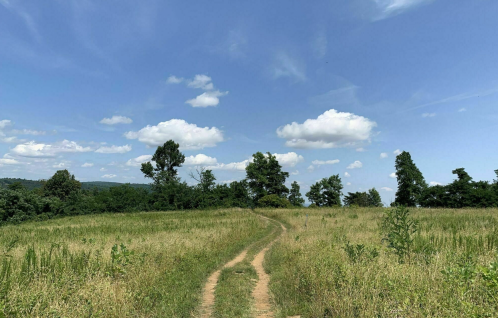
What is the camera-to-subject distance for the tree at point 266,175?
223 ft

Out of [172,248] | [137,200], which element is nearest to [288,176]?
[137,200]

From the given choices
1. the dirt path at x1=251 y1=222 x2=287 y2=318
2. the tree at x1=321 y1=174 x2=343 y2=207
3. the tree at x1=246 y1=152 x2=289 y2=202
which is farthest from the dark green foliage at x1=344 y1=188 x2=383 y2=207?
the dirt path at x1=251 y1=222 x2=287 y2=318

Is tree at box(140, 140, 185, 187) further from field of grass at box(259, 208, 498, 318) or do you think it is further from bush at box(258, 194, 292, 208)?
field of grass at box(259, 208, 498, 318)

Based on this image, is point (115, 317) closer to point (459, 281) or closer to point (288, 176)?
point (459, 281)

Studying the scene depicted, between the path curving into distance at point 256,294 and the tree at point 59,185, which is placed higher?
the tree at point 59,185

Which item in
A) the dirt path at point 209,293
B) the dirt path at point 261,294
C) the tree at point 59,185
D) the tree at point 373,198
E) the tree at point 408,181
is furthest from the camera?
the tree at point 373,198

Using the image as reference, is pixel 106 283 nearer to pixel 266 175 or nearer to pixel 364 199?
pixel 266 175

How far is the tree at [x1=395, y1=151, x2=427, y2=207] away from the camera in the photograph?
56281 millimetres

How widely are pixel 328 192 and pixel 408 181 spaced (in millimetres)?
20558

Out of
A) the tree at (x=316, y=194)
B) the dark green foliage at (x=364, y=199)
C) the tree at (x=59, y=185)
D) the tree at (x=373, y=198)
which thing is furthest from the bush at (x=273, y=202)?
the tree at (x=59, y=185)

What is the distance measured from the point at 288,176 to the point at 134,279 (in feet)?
211

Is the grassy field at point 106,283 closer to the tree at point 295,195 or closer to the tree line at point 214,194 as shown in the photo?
the tree line at point 214,194

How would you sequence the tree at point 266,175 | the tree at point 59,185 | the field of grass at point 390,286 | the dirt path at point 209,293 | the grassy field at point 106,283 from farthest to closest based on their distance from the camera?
1. the tree at point 59,185
2. the tree at point 266,175
3. the dirt path at point 209,293
4. the grassy field at point 106,283
5. the field of grass at point 390,286

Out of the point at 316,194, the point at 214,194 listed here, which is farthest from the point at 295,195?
the point at 214,194
